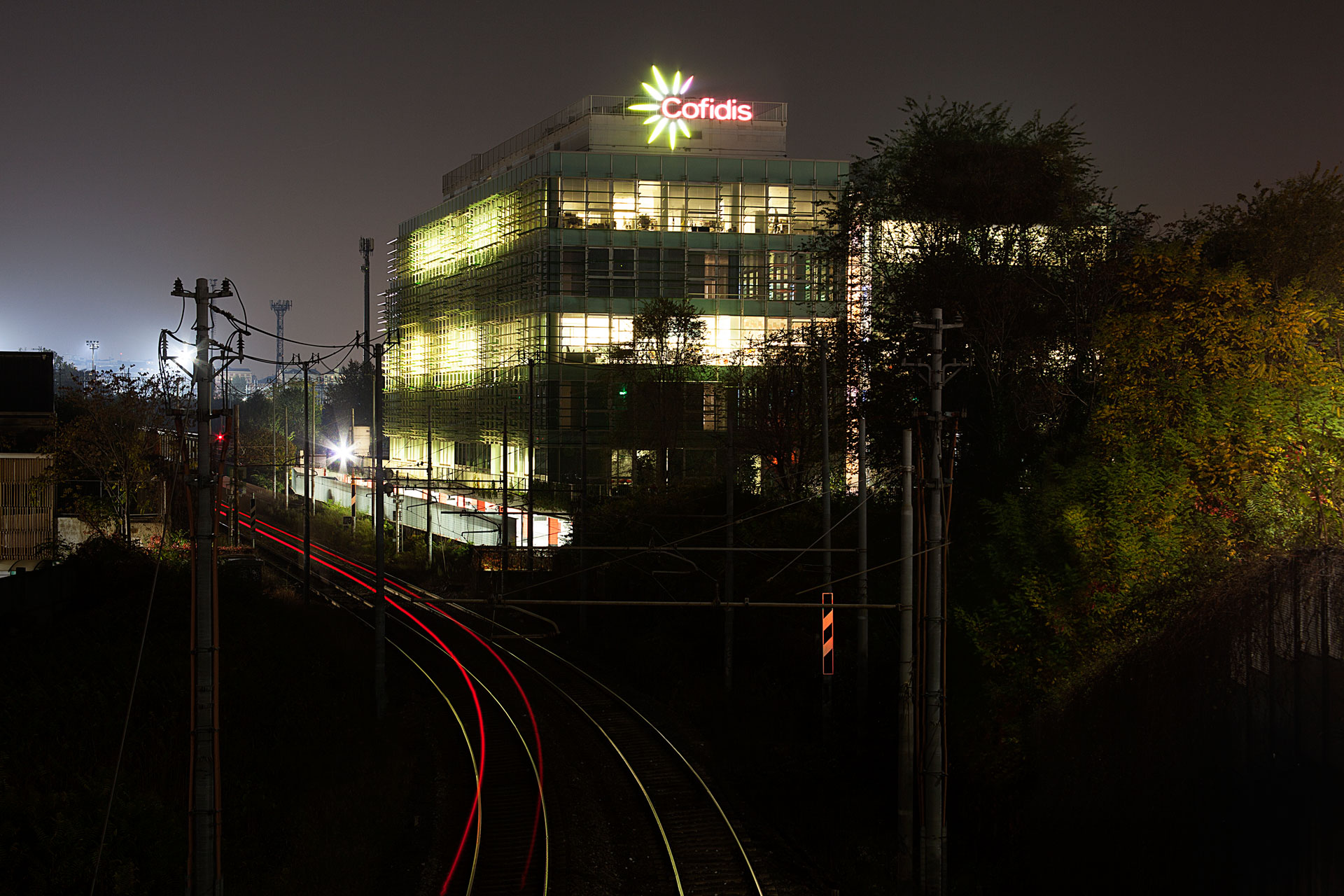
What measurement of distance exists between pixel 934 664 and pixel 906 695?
5.12 feet

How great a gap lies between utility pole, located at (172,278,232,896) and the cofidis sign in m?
53.1

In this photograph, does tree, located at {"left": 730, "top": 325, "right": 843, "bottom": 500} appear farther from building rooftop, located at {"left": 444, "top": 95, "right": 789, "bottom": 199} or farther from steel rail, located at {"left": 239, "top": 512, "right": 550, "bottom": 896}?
building rooftop, located at {"left": 444, "top": 95, "right": 789, "bottom": 199}

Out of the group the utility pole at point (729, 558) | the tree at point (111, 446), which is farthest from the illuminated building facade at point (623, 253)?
the utility pole at point (729, 558)

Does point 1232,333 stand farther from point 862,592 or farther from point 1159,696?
point 862,592

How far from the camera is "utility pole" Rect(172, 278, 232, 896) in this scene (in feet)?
35.9

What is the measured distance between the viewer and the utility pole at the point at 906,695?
15.0 meters

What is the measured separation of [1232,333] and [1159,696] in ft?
19.2

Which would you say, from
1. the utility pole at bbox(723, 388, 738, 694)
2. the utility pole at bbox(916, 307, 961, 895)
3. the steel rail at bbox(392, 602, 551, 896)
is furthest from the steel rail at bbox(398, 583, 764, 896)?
the utility pole at bbox(916, 307, 961, 895)

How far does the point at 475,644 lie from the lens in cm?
3278

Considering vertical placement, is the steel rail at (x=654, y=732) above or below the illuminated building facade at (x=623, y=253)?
below

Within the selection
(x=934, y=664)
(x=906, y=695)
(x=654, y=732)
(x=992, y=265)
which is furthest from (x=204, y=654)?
(x=992, y=265)

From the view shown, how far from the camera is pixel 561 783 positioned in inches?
794

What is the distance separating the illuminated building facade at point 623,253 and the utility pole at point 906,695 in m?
39.6

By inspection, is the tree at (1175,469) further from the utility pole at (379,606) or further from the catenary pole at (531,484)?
the catenary pole at (531,484)
